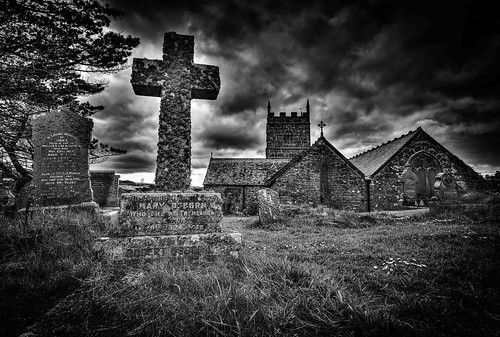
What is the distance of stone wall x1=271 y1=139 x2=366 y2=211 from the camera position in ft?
52.7

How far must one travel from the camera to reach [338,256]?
4.42 meters

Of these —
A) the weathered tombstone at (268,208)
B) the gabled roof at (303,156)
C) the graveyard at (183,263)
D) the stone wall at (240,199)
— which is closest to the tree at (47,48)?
the graveyard at (183,263)

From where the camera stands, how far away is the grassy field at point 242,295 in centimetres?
186

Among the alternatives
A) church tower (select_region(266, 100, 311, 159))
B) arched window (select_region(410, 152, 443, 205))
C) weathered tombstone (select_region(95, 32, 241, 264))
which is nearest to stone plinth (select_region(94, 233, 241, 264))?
weathered tombstone (select_region(95, 32, 241, 264))

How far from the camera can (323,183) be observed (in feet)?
54.1

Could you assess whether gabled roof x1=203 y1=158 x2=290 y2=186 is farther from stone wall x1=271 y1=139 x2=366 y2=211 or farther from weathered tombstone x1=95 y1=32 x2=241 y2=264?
weathered tombstone x1=95 y1=32 x2=241 y2=264

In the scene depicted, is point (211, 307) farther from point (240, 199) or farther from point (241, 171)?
point (241, 171)

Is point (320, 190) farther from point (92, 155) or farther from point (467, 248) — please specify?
point (92, 155)

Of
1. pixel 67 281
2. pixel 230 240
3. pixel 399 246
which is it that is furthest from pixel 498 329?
pixel 67 281

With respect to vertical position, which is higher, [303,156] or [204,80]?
[303,156]

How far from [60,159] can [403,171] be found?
19.7 meters

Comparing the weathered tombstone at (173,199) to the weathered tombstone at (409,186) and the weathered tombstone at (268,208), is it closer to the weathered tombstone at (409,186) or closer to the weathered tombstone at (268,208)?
the weathered tombstone at (268,208)

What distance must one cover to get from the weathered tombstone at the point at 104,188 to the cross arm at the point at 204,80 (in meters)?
12.3

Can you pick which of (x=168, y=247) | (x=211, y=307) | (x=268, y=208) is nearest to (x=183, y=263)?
(x=168, y=247)
